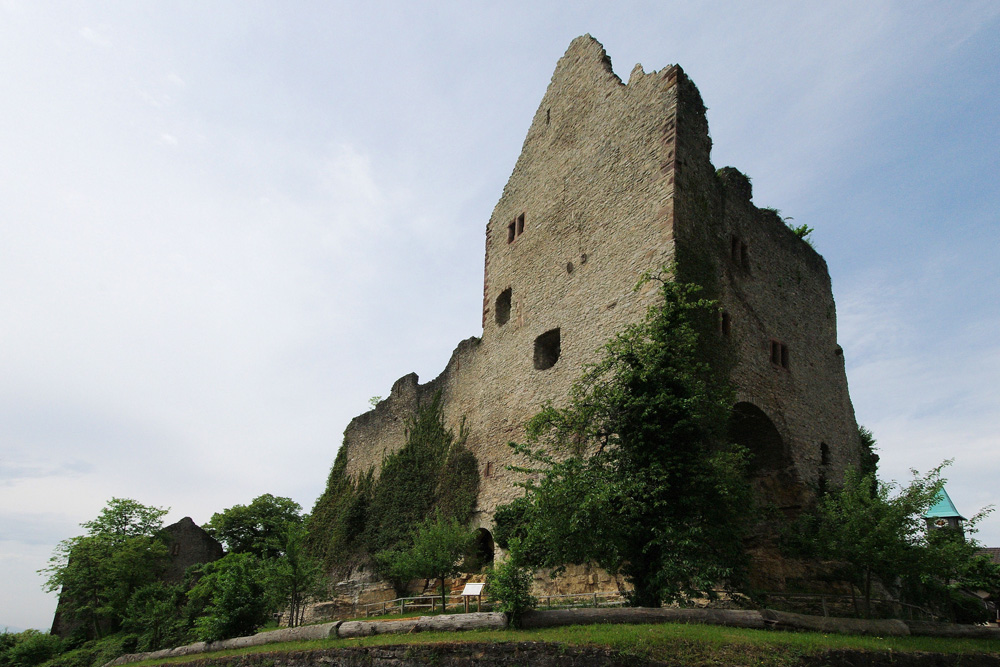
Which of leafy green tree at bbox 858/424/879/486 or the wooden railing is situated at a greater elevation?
leafy green tree at bbox 858/424/879/486

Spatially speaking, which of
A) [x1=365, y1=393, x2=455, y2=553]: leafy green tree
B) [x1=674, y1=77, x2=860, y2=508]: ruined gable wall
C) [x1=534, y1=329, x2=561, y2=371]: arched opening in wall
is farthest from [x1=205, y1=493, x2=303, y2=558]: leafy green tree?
[x1=674, y1=77, x2=860, y2=508]: ruined gable wall

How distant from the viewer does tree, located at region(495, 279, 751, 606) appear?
1152 centimetres

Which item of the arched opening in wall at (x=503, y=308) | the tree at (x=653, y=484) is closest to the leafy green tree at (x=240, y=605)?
the tree at (x=653, y=484)

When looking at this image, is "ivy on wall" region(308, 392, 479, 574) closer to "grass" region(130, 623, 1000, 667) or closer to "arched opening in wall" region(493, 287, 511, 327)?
"arched opening in wall" region(493, 287, 511, 327)

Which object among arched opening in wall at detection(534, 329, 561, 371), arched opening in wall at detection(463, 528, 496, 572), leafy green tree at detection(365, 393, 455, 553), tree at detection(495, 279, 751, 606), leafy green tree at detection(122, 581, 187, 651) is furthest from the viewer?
leafy green tree at detection(122, 581, 187, 651)

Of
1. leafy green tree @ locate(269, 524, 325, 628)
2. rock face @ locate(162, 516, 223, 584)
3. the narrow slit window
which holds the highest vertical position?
the narrow slit window

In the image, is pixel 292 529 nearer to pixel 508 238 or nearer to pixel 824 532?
pixel 508 238

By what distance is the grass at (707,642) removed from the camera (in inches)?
341

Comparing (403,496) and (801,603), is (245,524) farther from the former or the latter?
(801,603)

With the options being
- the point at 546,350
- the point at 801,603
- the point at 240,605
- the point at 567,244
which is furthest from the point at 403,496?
the point at 801,603

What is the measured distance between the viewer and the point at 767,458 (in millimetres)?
17094

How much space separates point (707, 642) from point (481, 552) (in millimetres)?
11401

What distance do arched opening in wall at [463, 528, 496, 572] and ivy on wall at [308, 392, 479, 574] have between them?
2.45 feet

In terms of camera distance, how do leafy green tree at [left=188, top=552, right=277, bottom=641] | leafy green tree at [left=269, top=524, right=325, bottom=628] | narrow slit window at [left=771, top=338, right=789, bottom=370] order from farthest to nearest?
narrow slit window at [left=771, top=338, right=789, bottom=370] → leafy green tree at [left=269, top=524, right=325, bottom=628] → leafy green tree at [left=188, top=552, right=277, bottom=641]
